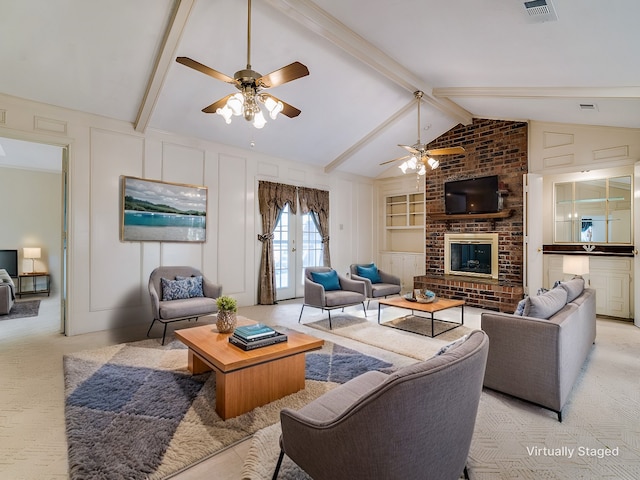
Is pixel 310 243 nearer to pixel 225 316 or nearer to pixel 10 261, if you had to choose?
pixel 225 316

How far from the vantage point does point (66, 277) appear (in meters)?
4.01

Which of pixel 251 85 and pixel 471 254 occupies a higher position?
pixel 251 85

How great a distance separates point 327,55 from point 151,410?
13.4 feet

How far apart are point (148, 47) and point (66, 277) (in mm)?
2879

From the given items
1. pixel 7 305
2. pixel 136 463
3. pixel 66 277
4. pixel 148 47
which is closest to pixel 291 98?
pixel 148 47

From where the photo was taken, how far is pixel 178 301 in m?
4.07

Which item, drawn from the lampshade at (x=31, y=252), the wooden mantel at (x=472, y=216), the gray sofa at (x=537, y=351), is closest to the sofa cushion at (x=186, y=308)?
the gray sofa at (x=537, y=351)

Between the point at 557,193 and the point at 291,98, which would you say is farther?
the point at 557,193

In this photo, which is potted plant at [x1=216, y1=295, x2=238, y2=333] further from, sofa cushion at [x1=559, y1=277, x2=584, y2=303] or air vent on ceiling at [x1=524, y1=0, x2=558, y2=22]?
air vent on ceiling at [x1=524, y1=0, x2=558, y2=22]

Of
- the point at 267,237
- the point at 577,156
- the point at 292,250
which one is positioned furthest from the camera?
the point at 292,250

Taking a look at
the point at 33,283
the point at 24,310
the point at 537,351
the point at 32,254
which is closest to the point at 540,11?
the point at 537,351

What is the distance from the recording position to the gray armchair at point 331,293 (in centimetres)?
454

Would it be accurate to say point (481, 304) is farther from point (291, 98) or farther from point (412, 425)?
point (412, 425)

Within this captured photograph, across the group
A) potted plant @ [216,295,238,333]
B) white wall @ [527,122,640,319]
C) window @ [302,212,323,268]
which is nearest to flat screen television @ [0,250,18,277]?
window @ [302,212,323,268]
